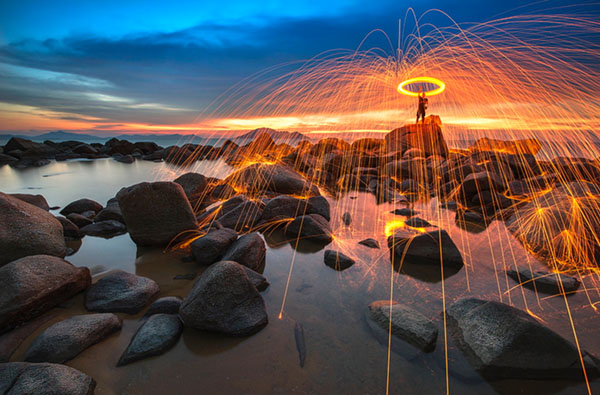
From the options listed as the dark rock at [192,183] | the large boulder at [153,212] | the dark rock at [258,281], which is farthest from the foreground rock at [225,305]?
the dark rock at [192,183]

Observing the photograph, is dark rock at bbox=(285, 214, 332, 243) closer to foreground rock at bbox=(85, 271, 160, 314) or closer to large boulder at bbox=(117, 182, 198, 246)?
large boulder at bbox=(117, 182, 198, 246)

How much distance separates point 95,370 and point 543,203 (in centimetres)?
698

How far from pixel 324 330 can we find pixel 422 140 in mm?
13510

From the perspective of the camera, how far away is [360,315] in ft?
9.55

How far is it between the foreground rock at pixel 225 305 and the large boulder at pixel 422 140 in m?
13.1

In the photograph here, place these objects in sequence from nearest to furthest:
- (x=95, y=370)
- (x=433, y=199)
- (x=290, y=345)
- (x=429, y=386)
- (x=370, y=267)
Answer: (x=429, y=386) → (x=95, y=370) → (x=290, y=345) → (x=370, y=267) → (x=433, y=199)

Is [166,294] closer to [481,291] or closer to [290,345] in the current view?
[290,345]

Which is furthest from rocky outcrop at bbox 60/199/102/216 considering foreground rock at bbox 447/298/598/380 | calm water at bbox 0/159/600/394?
foreground rock at bbox 447/298/598/380

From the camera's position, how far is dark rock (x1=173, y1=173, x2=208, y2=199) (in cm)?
751

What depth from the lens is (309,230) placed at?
502 centimetres

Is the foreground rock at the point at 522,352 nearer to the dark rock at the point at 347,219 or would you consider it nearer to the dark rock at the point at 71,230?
the dark rock at the point at 347,219

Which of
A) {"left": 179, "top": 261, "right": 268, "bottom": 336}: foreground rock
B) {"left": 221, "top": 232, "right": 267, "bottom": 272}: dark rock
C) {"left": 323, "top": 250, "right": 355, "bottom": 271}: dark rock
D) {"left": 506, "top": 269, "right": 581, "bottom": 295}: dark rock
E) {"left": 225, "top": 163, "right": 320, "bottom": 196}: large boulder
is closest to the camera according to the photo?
{"left": 179, "top": 261, "right": 268, "bottom": 336}: foreground rock

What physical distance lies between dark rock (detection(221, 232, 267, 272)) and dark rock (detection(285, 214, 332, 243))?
106 centimetres

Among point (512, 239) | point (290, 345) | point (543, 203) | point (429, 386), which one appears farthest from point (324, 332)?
point (543, 203)
